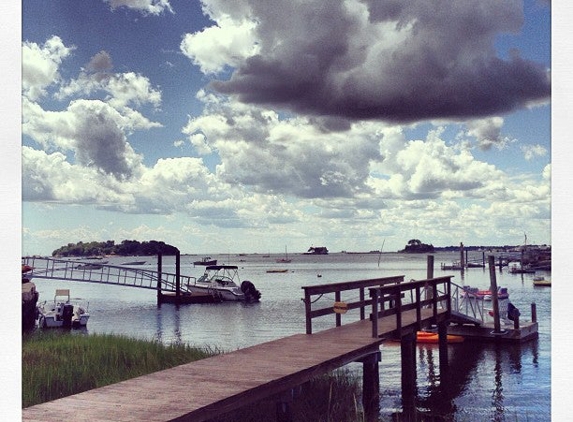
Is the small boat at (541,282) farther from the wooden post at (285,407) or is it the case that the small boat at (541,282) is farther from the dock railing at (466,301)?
the wooden post at (285,407)

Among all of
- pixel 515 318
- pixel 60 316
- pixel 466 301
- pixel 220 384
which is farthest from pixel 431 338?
pixel 60 316

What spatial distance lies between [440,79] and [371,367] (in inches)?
269

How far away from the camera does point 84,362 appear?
10.8 m

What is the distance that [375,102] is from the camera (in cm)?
1238

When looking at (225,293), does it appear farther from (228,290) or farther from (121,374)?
(121,374)

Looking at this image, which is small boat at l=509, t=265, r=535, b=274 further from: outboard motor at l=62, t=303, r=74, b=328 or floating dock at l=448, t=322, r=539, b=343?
outboard motor at l=62, t=303, r=74, b=328

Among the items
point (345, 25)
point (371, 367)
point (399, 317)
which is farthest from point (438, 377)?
point (345, 25)

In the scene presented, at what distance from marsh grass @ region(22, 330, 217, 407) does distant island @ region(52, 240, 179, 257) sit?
47.2 ft

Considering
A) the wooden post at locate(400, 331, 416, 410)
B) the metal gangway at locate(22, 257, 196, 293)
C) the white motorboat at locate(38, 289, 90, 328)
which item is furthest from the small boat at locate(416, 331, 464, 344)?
the white motorboat at locate(38, 289, 90, 328)

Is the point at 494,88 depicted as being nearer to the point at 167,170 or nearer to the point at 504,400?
the point at 504,400

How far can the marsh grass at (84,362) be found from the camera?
9203 millimetres

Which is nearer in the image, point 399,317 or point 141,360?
point 399,317

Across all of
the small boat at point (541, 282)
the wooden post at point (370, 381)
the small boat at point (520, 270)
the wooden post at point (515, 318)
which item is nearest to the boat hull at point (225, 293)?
the wooden post at point (515, 318)

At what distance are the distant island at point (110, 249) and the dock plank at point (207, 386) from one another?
20.3 m
